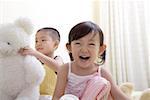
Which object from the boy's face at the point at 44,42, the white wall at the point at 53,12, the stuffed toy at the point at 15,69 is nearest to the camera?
the stuffed toy at the point at 15,69

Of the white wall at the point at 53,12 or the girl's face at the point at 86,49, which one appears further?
the white wall at the point at 53,12

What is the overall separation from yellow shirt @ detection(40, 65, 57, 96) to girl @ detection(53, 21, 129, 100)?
171 mm

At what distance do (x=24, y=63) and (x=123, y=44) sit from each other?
1317mm

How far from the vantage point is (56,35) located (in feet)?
4.43

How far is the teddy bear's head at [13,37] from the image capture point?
94 cm

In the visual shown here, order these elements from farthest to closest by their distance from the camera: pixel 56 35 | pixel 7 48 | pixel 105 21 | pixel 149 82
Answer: pixel 105 21 < pixel 149 82 < pixel 56 35 < pixel 7 48

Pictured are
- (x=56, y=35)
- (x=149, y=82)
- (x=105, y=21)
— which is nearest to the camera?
(x=56, y=35)

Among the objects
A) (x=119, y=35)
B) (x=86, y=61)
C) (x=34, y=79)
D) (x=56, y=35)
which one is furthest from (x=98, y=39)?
(x=119, y=35)

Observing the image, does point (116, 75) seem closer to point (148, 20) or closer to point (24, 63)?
point (148, 20)

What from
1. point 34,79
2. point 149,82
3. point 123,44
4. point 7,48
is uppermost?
point 7,48

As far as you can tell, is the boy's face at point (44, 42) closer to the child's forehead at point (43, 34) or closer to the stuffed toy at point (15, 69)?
the child's forehead at point (43, 34)

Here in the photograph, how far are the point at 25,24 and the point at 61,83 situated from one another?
0.86ft

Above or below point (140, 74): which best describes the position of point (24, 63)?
above

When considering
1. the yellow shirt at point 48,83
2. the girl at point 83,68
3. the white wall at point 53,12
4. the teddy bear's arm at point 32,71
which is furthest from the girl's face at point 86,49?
the white wall at point 53,12
